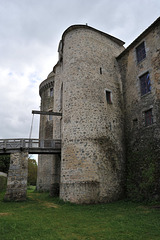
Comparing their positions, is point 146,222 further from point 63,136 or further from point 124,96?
point 124,96

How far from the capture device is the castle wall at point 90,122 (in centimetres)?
1219

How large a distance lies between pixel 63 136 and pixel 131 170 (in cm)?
556

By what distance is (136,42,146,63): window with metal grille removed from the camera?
14.4 m

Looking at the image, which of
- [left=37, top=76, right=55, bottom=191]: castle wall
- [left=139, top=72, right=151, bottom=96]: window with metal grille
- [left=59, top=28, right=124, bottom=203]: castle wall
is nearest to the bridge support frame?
[left=59, top=28, right=124, bottom=203]: castle wall

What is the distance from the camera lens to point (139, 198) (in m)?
11.8

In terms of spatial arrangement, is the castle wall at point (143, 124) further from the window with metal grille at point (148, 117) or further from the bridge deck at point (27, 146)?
the bridge deck at point (27, 146)

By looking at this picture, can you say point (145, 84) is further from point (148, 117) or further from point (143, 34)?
point (143, 34)

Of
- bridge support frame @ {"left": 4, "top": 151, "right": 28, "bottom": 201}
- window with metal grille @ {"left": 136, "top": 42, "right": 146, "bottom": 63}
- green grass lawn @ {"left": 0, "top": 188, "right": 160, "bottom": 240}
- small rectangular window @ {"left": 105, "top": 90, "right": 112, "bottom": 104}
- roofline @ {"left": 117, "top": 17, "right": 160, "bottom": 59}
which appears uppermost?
roofline @ {"left": 117, "top": 17, "right": 160, "bottom": 59}

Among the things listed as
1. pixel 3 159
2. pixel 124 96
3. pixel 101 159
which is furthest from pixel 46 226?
pixel 3 159

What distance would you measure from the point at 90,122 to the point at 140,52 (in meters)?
7.11

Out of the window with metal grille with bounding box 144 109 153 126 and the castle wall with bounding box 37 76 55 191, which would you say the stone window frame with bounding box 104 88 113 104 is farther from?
the castle wall with bounding box 37 76 55 191

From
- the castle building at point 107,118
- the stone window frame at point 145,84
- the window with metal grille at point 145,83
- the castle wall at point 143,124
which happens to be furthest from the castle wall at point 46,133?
the window with metal grille at point 145,83

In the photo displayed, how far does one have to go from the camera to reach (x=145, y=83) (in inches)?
543

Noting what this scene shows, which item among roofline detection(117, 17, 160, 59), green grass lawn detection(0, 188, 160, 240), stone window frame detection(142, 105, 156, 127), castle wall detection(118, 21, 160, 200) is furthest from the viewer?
roofline detection(117, 17, 160, 59)
